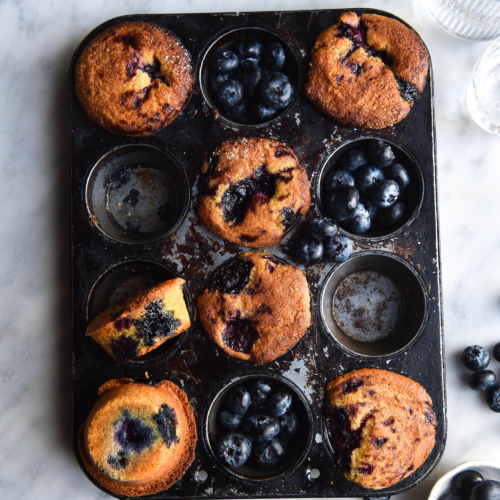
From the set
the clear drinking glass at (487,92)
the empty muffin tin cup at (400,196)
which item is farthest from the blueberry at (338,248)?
the clear drinking glass at (487,92)

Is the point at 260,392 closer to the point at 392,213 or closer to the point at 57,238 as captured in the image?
the point at 392,213

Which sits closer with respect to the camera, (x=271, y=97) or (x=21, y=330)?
(x=271, y=97)

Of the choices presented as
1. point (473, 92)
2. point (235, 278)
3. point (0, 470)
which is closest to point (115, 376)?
point (235, 278)

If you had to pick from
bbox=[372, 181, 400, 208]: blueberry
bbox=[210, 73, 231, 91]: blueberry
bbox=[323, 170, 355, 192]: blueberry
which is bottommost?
bbox=[323, 170, 355, 192]: blueberry

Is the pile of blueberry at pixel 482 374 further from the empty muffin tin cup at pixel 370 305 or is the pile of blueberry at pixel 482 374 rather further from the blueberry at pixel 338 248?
the blueberry at pixel 338 248

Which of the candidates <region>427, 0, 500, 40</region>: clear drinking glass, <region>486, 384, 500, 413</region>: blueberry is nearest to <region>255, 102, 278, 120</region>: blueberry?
<region>427, 0, 500, 40</region>: clear drinking glass

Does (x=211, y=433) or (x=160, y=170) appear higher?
(x=160, y=170)

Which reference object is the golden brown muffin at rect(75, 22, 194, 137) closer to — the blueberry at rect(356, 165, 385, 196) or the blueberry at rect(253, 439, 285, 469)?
the blueberry at rect(356, 165, 385, 196)

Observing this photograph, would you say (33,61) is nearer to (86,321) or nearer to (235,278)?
(86,321)
